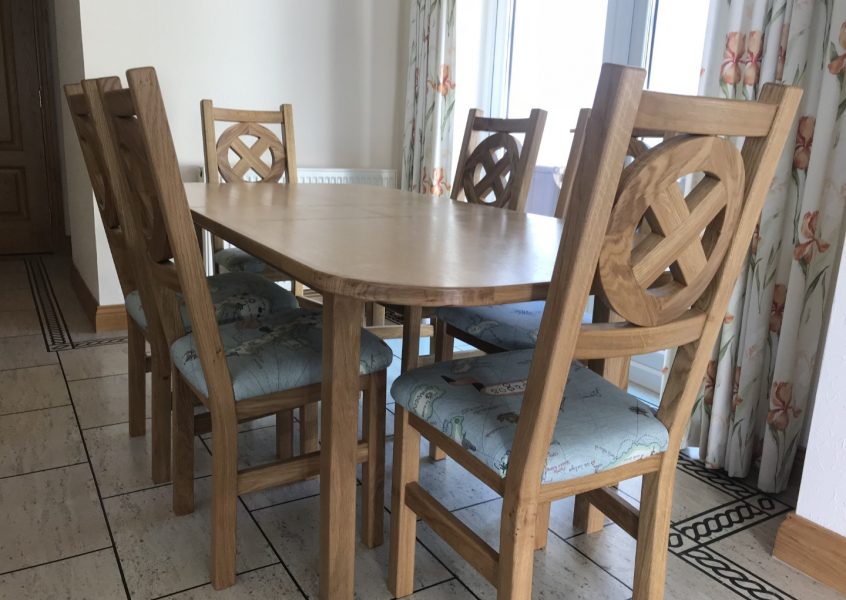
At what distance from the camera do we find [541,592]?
1510 mm

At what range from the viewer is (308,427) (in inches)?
75.8

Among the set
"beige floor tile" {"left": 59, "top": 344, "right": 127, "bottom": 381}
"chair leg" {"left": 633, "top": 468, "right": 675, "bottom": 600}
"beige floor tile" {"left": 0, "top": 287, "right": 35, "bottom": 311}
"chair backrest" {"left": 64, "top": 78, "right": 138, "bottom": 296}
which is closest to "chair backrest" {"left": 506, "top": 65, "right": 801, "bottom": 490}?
"chair leg" {"left": 633, "top": 468, "right": 675, "bottom": 600}

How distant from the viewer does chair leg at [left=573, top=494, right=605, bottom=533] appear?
1742mm

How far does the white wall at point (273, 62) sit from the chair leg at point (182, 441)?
1.80 meters

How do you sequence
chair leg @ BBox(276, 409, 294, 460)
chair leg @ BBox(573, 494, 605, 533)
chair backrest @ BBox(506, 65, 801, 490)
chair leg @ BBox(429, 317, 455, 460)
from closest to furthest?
chair backrest @ BBox(506, 65, 801, 490) → chair leg @ BBox(573, 494, 605, 533) → chair leg @ BBox(276, 409, 294, 460) → chair leg @ BBox(429, 317, 455, 460)

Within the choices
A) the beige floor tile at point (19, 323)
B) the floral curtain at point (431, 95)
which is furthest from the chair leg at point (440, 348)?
the beige floor tile at point (19, 323)

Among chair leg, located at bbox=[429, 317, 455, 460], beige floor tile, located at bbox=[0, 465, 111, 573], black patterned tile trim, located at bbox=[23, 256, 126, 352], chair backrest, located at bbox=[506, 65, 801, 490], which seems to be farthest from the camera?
Answer: black patterned tile trim, located at bbox=[23, 256, 126, 352]

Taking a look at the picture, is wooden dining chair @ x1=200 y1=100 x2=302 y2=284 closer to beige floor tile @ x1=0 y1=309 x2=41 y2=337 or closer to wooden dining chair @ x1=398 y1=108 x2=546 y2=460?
wooden dining chair @ x1=398 y1=108 x2=546 y2=460

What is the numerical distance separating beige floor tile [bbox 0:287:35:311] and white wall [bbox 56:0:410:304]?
0.42 metres

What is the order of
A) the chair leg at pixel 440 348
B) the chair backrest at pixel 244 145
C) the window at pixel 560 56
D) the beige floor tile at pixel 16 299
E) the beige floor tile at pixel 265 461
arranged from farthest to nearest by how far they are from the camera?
the beige floor tile at pixel 16 299 → the chair backrest at pixel 244 145 → the window at pixel 560 56 → the chair leg at pixel 440 348 → the beige floor tile at pixel 265 461

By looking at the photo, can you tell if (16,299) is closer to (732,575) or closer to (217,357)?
(217,357)

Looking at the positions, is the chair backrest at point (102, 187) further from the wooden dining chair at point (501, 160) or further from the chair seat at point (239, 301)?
the wooden dining chair at point (501, 160)

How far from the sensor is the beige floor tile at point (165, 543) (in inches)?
59.1

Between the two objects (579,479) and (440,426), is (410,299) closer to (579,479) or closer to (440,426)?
(440,426)
